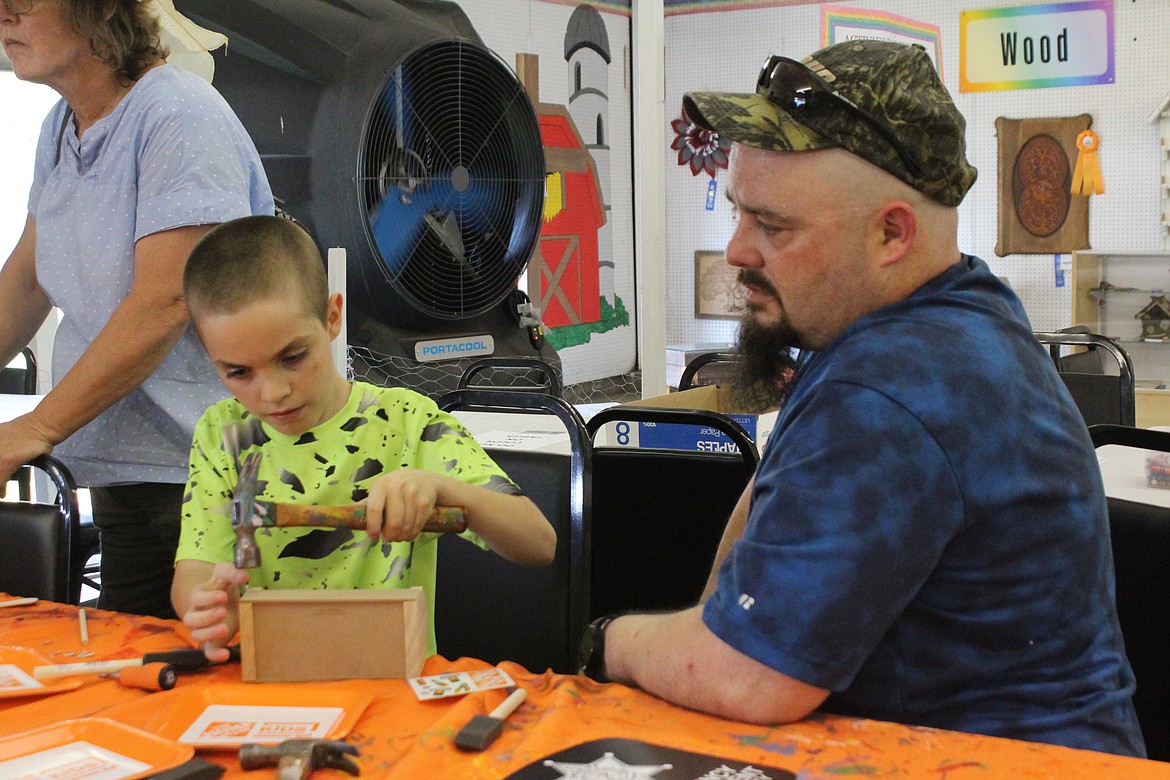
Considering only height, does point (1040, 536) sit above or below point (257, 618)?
above

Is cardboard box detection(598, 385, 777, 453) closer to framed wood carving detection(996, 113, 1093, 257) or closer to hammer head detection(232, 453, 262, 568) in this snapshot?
hammer head detection(232, 453, 262, 568)

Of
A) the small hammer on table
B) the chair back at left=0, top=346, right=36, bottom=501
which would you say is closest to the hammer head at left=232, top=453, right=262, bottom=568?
the small hammer on table

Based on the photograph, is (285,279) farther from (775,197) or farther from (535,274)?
(535,274)

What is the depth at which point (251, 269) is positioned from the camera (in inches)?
57.7

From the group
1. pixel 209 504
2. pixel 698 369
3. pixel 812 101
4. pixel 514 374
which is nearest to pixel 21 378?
pixel 514 374

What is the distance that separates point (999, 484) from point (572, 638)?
2.80ft

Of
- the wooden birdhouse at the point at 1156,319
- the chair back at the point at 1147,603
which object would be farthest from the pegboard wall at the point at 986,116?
the chair back at the point at 1147,603

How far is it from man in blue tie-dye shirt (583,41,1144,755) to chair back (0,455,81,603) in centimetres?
106

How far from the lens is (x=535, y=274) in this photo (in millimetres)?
5113

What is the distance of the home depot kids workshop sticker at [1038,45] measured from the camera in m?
6.29

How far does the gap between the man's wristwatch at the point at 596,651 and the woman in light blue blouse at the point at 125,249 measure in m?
0.96

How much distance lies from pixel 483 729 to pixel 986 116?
6.40 meters

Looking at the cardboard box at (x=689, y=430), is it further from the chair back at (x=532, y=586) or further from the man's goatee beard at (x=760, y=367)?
the man's goatee beard at (x=760, y=367)

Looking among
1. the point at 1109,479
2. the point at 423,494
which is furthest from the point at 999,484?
the point at 1109,479
